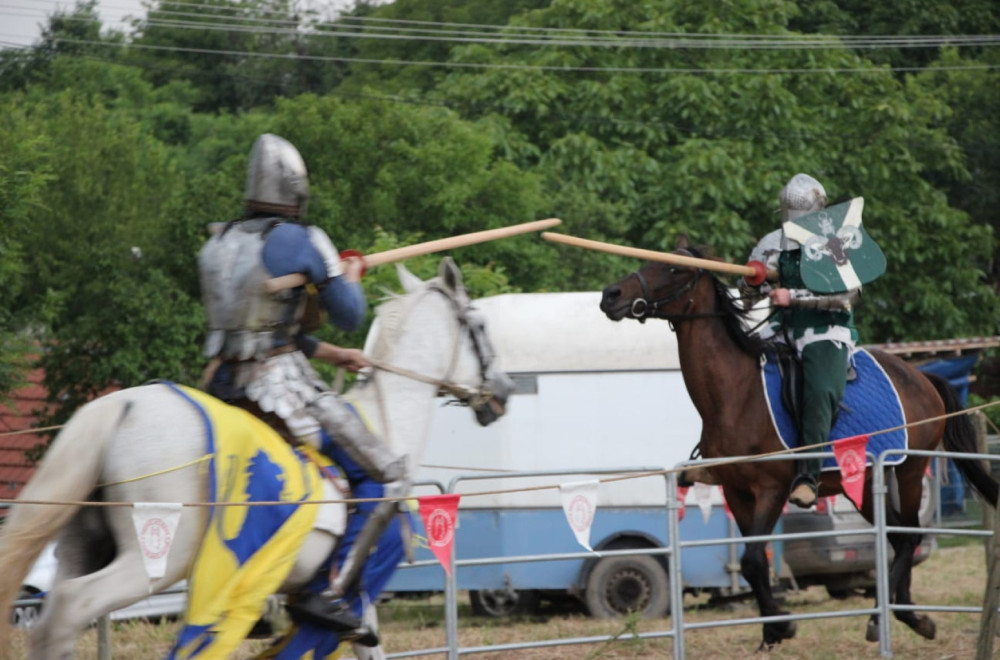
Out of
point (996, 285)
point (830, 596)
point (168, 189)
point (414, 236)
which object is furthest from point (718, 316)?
point (996, 285)

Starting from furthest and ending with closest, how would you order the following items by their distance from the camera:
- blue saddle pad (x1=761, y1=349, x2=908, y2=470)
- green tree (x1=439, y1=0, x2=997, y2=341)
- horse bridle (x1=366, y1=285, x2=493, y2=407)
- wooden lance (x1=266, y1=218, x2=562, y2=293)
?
green tree (x1=439, y1=0, x2=997, y2=341) < blue saddle pad (x1=761, y1=349, x2=908, y2=470) < horse bridle (x1=366, y1=285, x2=493, y2=407) < wooden lance (x1=266, y1=218, x2=562, y2=293)

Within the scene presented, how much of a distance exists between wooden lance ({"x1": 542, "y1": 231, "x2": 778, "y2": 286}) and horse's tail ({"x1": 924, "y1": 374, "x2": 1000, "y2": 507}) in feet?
5.71

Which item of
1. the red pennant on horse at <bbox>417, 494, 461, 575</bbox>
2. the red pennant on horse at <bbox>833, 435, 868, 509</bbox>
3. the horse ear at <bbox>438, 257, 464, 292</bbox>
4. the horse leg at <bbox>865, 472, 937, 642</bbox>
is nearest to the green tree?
the horse leg at <bbox>865, 472, 937, 642</bbox>

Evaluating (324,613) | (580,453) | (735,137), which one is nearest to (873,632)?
(580,453)

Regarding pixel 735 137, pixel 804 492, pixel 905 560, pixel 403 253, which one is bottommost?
pixel 905 560

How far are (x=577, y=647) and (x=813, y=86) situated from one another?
1715 centimetres

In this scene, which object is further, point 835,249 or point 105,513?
point 835,249

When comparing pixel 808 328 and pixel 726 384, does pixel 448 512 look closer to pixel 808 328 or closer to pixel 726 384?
pixel 726 384

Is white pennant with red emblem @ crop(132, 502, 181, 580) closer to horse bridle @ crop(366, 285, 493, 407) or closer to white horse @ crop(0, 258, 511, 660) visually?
white horse @ crop(0, 258, 511, 660)

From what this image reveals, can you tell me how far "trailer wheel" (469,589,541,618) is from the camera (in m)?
11.8

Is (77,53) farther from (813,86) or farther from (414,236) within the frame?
(414,236)

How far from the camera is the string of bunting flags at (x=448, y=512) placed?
4.67 metres

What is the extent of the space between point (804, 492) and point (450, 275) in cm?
310

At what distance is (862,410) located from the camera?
8.41m
